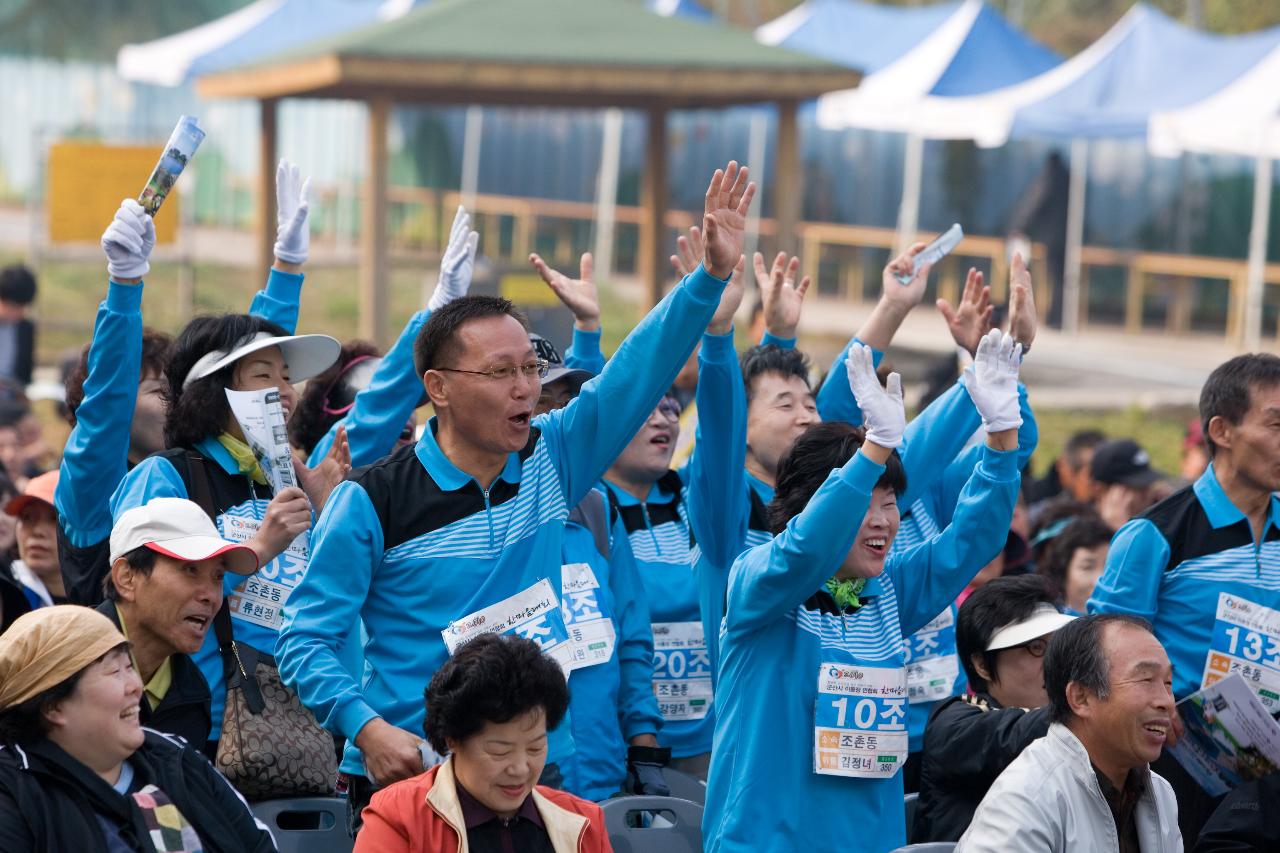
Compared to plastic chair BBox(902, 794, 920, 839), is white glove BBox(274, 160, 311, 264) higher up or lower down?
higher up

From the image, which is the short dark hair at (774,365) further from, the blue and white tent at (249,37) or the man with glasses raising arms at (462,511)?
the blue and white tent at (249,37)

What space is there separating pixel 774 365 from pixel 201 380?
5.36 feet

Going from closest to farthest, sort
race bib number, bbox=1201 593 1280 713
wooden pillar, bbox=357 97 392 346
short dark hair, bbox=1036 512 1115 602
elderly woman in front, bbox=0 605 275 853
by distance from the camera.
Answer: elderly woman in front, bbox=0 605 275 853, race bib number, bbox=1201 593 1280 713, short dark hair, bbox=1036 512 1115 602, wooden pillar, bbox=357 97 392 346

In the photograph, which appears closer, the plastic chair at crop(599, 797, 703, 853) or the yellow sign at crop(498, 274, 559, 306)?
the plastic chair at crop(599, 797, 703, 853)

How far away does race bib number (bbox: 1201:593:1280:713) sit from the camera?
472cm

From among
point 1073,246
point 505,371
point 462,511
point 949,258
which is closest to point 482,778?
point 462,511

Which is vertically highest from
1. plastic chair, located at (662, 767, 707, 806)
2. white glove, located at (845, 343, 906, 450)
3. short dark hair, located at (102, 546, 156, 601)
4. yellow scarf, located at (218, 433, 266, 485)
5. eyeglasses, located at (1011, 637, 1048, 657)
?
white glove, located at (845, 343, 906, 450)

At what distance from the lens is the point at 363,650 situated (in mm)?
4137

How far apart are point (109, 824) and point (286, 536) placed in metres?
0.92

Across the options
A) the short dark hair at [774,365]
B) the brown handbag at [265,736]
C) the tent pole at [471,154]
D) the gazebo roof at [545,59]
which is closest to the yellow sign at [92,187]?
the gazebo roof at [545,59]

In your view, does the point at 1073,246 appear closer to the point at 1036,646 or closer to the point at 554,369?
the point at 554,369

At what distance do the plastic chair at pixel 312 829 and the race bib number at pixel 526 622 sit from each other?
0.67 m

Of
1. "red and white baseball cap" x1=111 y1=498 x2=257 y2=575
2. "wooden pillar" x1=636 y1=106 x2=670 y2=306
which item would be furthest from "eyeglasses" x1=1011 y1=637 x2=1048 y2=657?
"wooden pillar" x1=636 y1=106 x2=670 y2=306

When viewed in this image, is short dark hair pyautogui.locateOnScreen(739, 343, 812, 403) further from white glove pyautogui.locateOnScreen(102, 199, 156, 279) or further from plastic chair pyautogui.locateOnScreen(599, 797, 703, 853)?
white glove pyautogui.locateOnScreen(102, 199, 156, 279)
